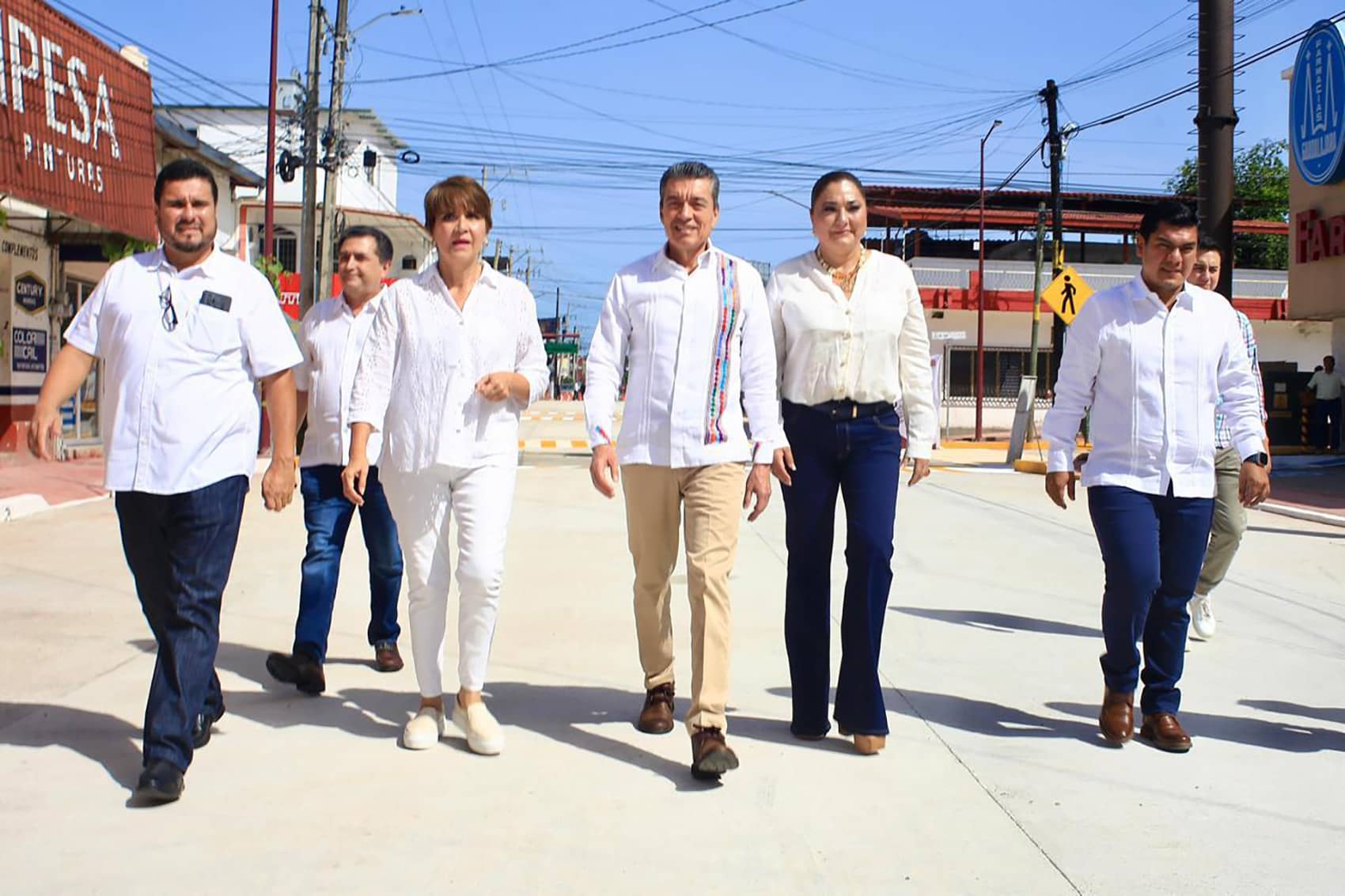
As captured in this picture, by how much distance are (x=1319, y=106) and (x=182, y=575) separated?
2108 centimetres

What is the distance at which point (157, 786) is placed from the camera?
383 cm

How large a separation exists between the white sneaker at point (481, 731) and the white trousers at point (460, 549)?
94mm

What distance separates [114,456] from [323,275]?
A: 22946 millimetres

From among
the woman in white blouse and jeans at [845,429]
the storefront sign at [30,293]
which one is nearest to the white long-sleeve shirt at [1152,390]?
the woman in white blouse and jeans at [845,429]

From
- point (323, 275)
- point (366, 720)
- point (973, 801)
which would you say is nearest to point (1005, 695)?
point (973, 801)

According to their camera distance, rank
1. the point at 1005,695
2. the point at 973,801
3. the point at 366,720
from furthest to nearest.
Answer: the point at 1005,695 < the point at 366,720 < the point at 973,801

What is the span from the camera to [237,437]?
13.9 feet

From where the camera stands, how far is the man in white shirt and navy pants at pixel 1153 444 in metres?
4.74

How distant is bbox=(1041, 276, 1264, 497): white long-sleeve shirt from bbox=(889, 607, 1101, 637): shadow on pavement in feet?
7.47

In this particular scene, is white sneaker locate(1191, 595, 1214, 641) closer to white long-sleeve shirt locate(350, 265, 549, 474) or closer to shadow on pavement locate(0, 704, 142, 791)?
white long-sleeve shirt locate(350, 265, 549, 474)

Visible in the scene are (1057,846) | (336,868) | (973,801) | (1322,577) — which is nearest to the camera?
(336,868)

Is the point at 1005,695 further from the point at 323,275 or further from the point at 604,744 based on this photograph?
the point at 323,275

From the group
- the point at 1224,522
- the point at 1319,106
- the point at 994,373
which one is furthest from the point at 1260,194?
the point at 1224,522

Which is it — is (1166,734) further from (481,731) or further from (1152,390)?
(481,731)
